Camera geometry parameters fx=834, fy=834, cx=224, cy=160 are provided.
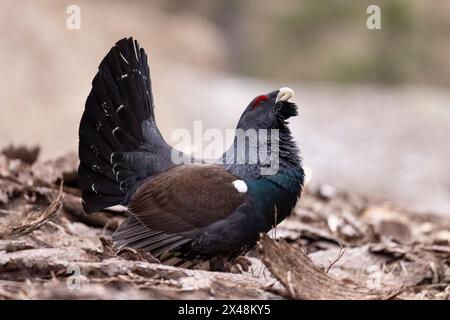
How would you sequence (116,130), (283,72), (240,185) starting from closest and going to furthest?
(240,185) < (116,130) < (283,72)

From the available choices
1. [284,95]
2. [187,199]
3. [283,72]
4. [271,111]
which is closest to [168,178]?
[187,199]

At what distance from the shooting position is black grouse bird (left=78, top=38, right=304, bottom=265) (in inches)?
223

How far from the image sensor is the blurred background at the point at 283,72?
46.0ft

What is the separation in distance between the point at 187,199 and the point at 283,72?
22490 mm

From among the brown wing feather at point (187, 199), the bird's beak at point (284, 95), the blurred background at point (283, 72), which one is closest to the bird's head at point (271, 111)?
the bird's beak at point (284, 95)

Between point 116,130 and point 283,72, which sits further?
point 283,72

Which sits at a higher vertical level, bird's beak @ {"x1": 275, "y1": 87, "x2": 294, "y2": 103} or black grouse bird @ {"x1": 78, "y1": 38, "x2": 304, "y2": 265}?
bird's beak @ {"x1": 275, "y1": 87, "x2": 294, "y2": 103}

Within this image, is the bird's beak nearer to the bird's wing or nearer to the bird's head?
the bird's head

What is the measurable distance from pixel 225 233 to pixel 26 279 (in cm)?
170

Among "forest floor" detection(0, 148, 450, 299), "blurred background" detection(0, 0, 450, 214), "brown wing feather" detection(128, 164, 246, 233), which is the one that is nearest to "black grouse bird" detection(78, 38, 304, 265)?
"brown wing feather" detection(128, 164, 246, 233)

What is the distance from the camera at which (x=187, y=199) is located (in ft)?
19.1

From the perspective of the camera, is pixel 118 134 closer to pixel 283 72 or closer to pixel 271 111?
pixel 271 111
